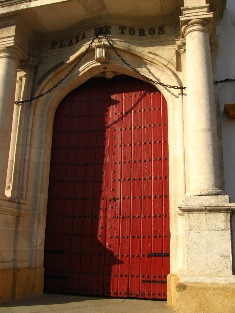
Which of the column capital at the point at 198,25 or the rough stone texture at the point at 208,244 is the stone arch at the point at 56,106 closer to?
the column capital at the point at 198,25

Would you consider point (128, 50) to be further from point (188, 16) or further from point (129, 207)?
point (129, 207)

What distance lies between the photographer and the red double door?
19.5 feet

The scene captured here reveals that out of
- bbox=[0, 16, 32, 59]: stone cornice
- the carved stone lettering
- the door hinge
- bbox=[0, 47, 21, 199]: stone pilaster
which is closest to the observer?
the door hinge

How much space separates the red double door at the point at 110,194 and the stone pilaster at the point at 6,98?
987 millimetres

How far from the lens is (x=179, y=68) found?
20.7 feet

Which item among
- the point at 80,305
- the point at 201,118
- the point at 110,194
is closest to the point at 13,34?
the point at 110,194

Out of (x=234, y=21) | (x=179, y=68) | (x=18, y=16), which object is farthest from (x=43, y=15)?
(x=234, y=21)

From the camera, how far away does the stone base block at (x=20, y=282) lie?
5555 millimetres

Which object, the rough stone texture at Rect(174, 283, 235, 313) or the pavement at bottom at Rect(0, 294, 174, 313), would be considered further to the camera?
the pavement at bottom at Rect(0, 294, 174, 313)

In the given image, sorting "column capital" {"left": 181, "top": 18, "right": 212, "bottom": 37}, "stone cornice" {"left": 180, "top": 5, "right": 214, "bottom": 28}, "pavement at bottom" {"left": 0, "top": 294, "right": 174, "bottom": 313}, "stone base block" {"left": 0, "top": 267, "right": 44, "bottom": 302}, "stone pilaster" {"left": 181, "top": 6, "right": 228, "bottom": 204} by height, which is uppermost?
"stone cornice" {"left": 180, "top": 5, "right": 214, "bottom": 28}

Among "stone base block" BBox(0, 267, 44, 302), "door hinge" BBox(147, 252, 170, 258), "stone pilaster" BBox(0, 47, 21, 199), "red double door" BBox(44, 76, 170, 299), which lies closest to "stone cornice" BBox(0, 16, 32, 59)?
"stone pilaster" BBox(0, 47, 21, 199)

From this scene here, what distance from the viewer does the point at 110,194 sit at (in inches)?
251

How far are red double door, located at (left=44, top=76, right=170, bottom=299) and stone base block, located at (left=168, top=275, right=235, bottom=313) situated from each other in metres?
1.42

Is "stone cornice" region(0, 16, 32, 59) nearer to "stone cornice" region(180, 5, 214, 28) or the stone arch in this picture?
the stone arch
